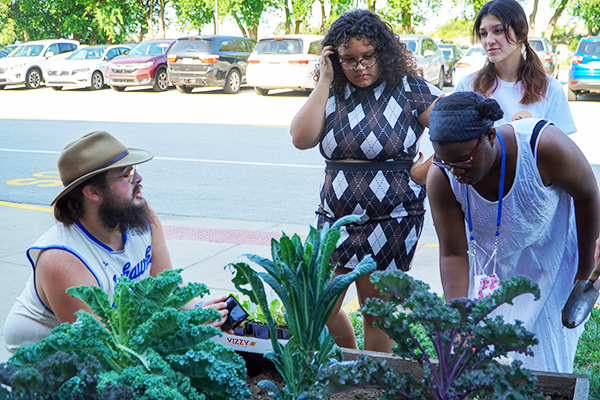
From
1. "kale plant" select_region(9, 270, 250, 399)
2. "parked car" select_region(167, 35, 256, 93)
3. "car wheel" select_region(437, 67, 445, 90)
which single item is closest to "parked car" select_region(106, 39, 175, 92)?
"parked car" select_region(167, 35, 256, 93)

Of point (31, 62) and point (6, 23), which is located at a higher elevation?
point (6, 23)

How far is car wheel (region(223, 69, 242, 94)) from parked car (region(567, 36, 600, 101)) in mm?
10492

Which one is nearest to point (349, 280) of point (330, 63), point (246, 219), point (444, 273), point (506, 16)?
point (444, 273)

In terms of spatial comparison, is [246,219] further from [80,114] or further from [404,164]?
[80,114]

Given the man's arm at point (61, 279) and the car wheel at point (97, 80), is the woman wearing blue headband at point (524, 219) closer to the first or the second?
the man's arm at point (61, 279)

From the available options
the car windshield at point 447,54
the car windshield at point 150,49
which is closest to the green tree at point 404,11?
the car windshield at point 447,54

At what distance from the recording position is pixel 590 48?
1700 centimetres

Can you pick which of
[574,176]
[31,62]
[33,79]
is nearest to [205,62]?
[31,62]

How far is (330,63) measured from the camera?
115 inches

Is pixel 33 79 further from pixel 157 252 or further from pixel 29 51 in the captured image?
pixel 157 252

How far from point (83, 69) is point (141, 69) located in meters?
2.83

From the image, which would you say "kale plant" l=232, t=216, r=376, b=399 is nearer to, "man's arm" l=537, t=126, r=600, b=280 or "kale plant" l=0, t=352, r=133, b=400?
"kale plant" l=0, t=352, r=133, b=400

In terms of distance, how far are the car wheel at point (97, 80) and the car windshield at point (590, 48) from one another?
54.5 feet

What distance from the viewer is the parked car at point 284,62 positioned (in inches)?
717
